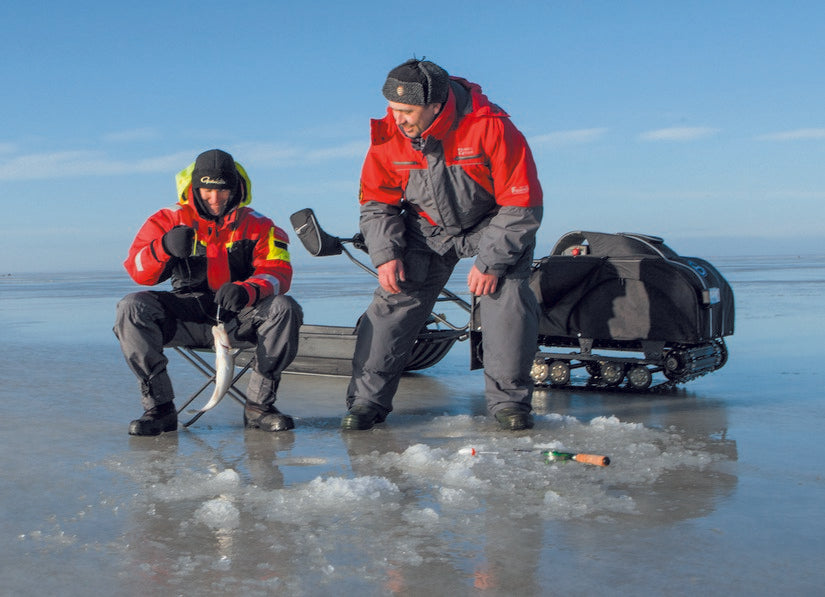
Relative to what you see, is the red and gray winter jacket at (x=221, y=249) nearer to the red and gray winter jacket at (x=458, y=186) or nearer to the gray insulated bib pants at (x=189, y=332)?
the gray insulated bib pants at (x=189, y=332)

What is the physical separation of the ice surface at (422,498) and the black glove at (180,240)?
845 millimetres

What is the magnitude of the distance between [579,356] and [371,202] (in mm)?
1754

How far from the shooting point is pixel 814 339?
7.56 metres

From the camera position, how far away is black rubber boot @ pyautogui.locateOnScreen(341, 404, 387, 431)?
13.8ft

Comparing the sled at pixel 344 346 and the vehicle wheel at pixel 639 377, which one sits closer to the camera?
the vehicle wheel at pixel 639 377

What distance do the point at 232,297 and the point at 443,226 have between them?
1.10 m

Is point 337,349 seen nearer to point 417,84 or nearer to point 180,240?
point 180,240

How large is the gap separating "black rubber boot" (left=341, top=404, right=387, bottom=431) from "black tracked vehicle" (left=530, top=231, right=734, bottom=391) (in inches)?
61.8

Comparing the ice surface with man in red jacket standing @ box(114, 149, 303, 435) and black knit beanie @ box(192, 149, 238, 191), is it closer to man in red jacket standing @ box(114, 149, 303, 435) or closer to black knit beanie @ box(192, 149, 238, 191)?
man in red jacket standing @ box(114, 149, 303, 435)

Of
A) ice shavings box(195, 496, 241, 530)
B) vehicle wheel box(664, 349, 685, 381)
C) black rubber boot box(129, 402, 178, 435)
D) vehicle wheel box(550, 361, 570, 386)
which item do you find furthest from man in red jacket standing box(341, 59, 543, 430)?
ice shavings box(195, 496, 241, 530)

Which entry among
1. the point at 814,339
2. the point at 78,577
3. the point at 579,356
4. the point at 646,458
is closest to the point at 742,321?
the point at 814,339

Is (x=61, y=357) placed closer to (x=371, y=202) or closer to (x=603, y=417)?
(x=371, y=202)

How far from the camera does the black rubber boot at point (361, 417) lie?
4195mm

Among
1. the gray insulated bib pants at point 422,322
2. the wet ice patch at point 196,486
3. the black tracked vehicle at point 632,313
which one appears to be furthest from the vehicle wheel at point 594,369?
the wet ice patch at point 196,486
